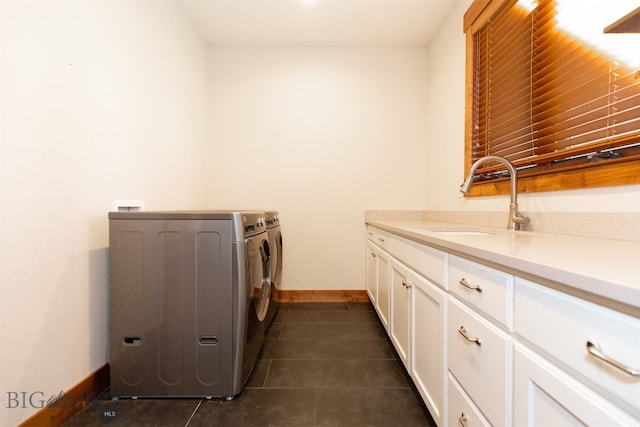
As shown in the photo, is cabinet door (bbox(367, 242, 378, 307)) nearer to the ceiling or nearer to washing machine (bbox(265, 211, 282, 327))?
washing machine (bbox(265, 211, 282, 327))

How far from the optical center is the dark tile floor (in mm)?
1151

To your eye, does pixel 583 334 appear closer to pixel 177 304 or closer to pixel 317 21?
pixel 177 304

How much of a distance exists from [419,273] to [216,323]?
0.95 meters

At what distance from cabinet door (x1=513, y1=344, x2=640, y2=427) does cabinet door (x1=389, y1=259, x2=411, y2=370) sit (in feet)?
2.35

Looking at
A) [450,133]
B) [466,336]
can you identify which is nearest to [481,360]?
[466,336]

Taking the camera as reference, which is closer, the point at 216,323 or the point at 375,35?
the point at 216,323

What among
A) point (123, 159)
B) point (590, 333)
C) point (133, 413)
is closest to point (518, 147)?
point (590, 333)

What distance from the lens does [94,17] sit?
4.28 ft

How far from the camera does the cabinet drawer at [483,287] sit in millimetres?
647

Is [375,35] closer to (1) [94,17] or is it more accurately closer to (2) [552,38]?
(2) [552,38]

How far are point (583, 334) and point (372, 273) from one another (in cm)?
188

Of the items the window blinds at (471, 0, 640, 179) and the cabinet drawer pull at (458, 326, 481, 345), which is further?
the window blinds at (471, 0, 640, 179)

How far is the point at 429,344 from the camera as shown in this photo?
1087 millimetres

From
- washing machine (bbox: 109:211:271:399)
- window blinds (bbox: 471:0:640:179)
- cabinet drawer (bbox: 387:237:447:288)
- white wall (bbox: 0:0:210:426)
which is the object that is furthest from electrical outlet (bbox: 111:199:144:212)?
window blinds (bbox: 471:0:640:179)
